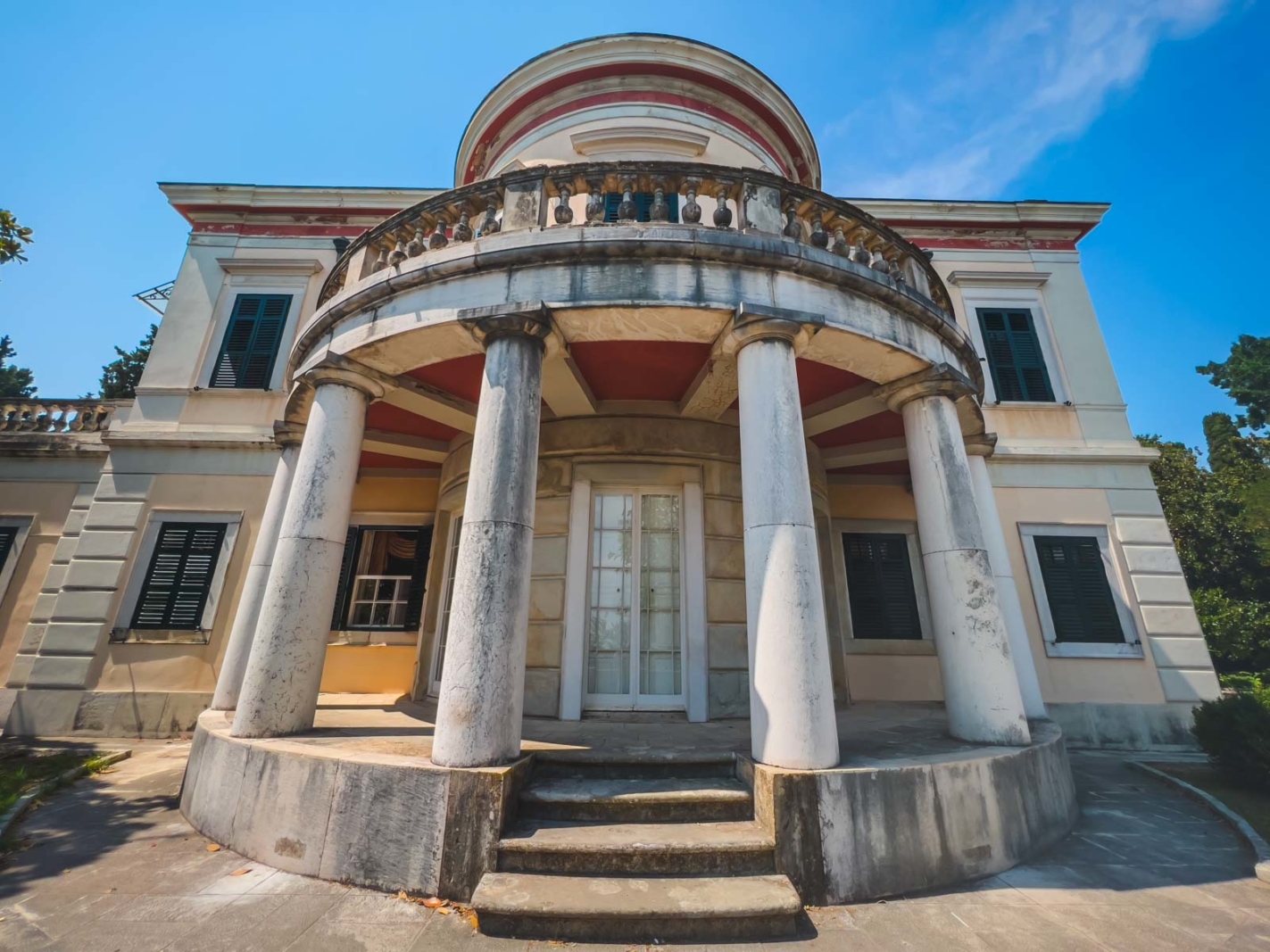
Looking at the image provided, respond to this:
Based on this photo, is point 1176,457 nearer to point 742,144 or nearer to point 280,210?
point 742,144

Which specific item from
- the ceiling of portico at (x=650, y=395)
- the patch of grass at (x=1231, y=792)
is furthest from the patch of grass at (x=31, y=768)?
the patch of grass at (x=1231, y=792)

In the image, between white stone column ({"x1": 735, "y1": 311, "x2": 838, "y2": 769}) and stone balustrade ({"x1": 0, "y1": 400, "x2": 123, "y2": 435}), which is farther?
stone balustrade ({"x1": 0, "y1": 400, "x2": 123, "y2": 435})

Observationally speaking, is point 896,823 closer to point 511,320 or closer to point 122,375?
point 511,320

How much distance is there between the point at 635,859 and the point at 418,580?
7426 mm

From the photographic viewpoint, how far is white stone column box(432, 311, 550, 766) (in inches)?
156

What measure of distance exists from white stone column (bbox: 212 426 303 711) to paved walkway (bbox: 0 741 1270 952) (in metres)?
1.58

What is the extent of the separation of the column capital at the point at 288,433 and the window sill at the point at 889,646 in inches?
360

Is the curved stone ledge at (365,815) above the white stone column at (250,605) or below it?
below

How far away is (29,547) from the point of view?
10.1 metres

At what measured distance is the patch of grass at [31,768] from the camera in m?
5.48

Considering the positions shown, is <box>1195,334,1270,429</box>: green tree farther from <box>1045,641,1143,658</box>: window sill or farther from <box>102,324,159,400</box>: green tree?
<box>102,324,159,400</box>: green tree

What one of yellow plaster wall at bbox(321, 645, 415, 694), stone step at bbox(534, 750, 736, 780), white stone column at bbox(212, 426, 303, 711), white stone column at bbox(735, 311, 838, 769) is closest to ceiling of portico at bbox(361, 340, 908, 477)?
white stone column at bbox(735, 311, 838, 769)

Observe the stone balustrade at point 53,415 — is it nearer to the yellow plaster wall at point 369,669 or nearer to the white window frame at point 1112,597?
the yellow plaster wall at point 369,669

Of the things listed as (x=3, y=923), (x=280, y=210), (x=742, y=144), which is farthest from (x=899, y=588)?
(x=280, y=210)
